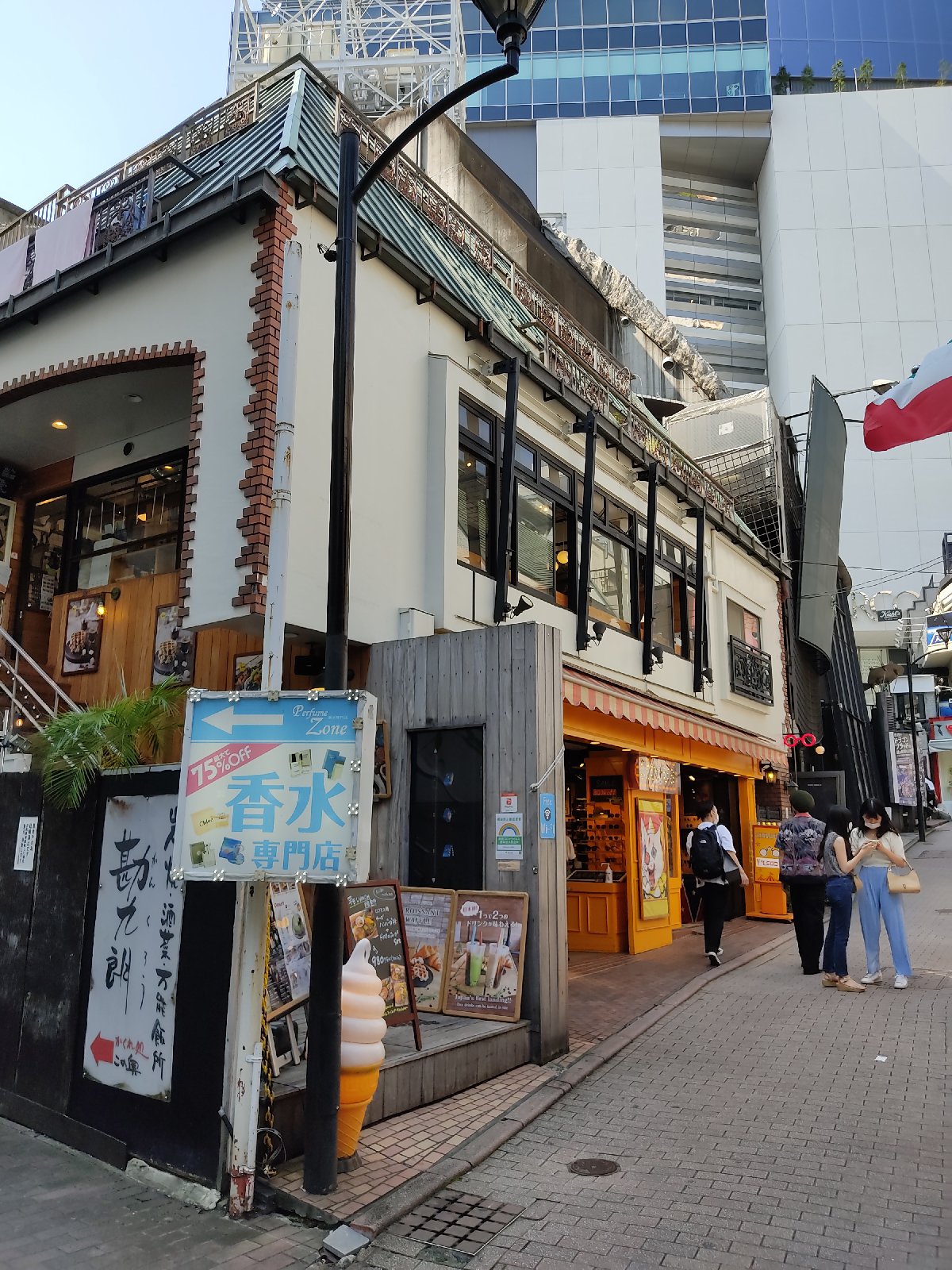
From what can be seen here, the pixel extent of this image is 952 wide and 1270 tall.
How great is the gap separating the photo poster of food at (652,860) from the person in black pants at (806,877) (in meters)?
2.67

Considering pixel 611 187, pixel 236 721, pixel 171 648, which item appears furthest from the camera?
pixel 611 187

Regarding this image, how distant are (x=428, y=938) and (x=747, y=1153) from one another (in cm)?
311

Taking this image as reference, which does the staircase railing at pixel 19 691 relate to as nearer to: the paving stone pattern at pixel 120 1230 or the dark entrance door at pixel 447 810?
the dark entrance door at pixel 447 810

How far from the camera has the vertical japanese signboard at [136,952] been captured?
527 cm

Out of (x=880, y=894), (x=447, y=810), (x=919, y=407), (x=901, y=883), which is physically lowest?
(x=880, y=894)

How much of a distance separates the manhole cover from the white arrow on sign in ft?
10.0

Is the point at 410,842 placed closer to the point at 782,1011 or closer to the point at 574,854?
the point at 782,1011

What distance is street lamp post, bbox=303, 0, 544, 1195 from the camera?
4793 mm

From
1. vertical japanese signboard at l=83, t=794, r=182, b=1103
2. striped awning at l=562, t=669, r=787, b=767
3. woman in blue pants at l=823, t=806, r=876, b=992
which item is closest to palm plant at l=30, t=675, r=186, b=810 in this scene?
vertical japanese signboard at l=83, t=794, r=182, b=1103

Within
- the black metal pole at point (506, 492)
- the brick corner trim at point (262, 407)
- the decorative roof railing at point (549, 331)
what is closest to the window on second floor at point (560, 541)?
the black metal pole at point (506, 492)

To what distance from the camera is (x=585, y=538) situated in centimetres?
1219

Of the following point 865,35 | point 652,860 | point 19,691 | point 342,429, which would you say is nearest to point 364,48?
point 19,691

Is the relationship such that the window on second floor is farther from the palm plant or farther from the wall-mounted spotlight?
the palm plant

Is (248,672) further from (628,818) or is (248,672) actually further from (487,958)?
(628,818)
